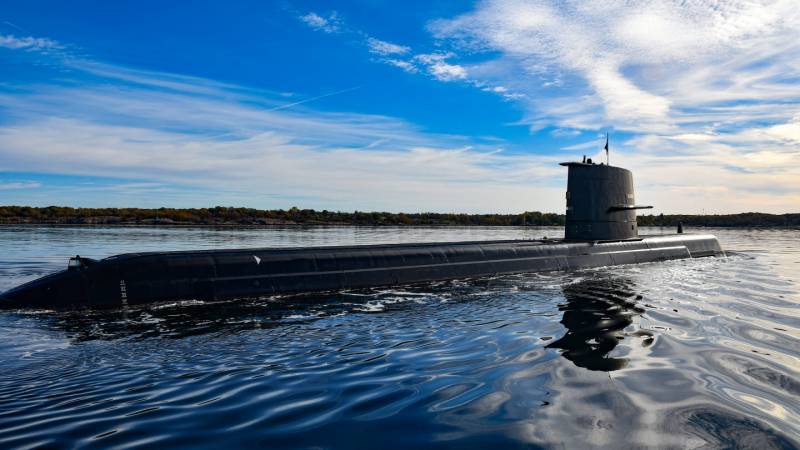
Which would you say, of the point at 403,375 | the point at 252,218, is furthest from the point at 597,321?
the point at 252,218

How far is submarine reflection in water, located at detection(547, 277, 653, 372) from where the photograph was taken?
8.02 m

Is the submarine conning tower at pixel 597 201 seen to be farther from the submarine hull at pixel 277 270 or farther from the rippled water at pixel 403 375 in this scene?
Result: the rippled water at pixel 403 375

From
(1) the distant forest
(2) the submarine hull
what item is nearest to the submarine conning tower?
(2) the submarine hull

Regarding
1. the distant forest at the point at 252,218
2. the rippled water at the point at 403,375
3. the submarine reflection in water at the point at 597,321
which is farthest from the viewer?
the distant forest at the point at 252,218

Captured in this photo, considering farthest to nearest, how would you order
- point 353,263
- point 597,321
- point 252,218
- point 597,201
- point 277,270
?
point 252,218, point 597,201, point 353,263, point 277,270, point 597,321

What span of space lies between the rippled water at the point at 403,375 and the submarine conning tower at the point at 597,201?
949 cm

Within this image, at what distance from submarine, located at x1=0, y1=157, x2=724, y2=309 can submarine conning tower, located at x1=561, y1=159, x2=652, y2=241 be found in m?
0.04

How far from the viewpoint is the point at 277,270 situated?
14211 mm

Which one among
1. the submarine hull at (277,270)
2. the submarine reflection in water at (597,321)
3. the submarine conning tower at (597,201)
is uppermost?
the submarine conning tower at (597,201)

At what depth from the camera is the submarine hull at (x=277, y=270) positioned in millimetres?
11820

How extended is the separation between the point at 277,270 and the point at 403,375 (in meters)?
8.01

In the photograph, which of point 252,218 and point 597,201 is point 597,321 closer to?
point 597,201

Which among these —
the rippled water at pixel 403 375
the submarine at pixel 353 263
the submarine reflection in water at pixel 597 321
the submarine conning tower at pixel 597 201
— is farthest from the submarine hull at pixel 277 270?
the submarine reflection in water at pixel 597 321

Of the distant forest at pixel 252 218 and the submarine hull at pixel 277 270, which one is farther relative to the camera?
the distant forest at pixel 252 218
